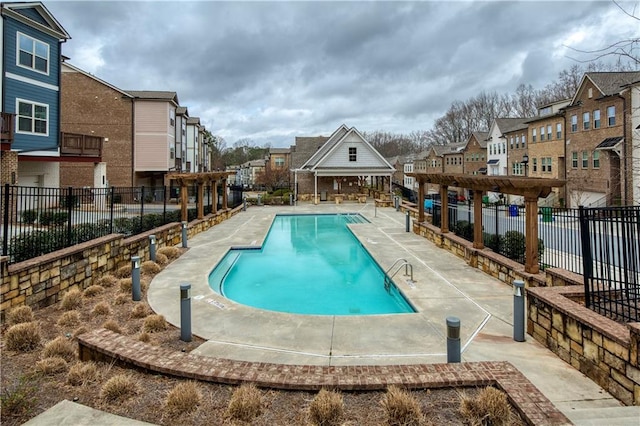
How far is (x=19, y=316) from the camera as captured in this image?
21.2ft

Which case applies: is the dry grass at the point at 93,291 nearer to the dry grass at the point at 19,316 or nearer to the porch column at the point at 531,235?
the dry grass at the point at 19,316

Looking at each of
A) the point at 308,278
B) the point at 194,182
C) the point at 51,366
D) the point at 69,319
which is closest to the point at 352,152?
the point at 194,182

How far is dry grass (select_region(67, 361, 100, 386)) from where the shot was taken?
4.36m

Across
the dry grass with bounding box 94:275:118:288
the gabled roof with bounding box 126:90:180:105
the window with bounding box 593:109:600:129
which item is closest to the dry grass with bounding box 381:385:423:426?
the dry grass with bounding box 94:275:118:288

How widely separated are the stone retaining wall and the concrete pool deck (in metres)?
1.39

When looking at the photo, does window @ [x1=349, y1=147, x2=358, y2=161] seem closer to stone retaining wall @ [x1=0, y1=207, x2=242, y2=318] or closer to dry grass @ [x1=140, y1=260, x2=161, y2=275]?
stone retaining wall @ [x1=0, y1=207, x2=242, y2=318]

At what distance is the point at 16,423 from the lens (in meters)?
3.58

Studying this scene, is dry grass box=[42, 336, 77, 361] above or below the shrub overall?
below

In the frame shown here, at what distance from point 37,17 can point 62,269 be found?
1829 centimetres

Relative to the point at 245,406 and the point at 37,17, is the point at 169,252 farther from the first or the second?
the point at 37,17

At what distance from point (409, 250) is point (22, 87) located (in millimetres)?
20051

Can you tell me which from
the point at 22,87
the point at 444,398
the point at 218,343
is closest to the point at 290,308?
the point at 218,343

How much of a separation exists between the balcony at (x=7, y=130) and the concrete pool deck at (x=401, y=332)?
12631mm

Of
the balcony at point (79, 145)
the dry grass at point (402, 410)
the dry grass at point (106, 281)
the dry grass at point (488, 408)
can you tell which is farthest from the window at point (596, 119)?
the balcony at point (79, 145)
